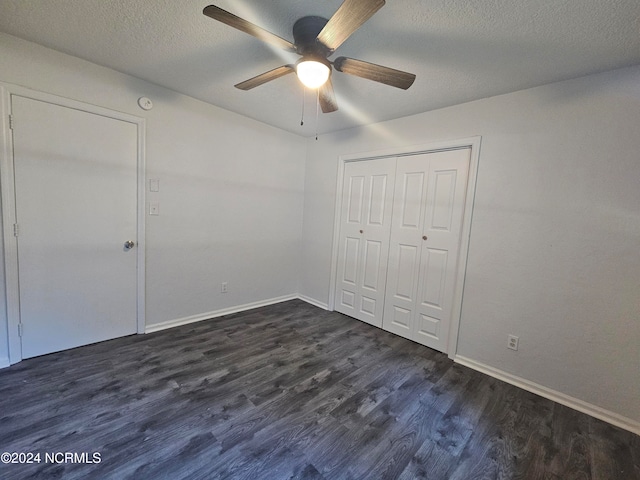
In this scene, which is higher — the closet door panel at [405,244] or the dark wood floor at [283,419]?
the closet door panel at [405,244]

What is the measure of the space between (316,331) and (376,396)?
108 centimetres

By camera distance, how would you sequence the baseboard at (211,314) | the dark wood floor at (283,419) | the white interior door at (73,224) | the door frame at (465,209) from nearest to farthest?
the dark wood floor at (283,419), the white interior door at (73,224), the door frame at (465,209), the baseboard at (211,314)

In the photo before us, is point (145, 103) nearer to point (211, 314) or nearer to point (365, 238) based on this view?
point (211, 314)

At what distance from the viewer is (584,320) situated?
187cm

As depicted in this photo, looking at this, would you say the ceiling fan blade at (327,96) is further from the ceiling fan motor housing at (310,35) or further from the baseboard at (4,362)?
the baseboard at (4,362)

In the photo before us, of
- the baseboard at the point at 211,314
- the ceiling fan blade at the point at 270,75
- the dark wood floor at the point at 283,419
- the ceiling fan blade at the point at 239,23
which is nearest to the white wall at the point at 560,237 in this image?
the dark wood floor at the point at 283,419

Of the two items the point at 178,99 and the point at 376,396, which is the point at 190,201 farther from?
the point at 376,396

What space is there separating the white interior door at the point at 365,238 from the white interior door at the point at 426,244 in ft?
0.36

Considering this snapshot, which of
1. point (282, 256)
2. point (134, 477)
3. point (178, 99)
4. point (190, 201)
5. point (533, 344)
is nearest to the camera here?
point (134, 477)

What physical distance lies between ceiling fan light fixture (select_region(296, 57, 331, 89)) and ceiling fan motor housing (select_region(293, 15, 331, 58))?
40mm

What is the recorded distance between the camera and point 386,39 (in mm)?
1605

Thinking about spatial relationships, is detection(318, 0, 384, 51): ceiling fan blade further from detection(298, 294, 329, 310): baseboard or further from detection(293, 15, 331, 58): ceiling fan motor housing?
detection(298, 294, 329, 310): baseboard

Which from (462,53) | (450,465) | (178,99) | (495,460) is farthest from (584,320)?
(178,99)

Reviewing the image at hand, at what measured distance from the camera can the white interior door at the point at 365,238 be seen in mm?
3016
